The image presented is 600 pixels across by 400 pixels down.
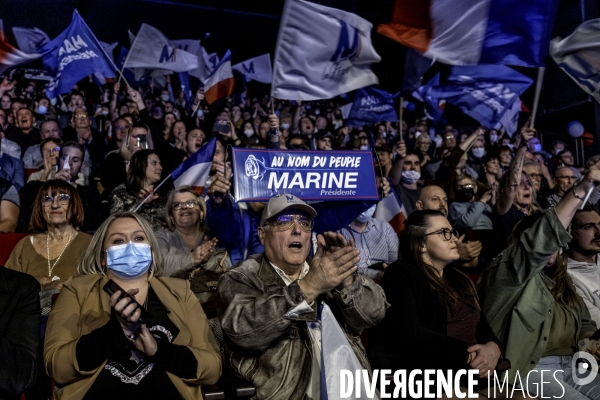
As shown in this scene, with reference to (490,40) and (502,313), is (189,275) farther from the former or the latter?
(490,40)

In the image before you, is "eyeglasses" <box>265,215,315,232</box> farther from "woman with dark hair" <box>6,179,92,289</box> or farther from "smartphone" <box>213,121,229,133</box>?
"smartphone" <box>213,121,229,133</box>

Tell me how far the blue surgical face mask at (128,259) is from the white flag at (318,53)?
3.14 metres

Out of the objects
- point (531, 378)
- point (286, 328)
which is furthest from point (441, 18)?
point (286, 328)

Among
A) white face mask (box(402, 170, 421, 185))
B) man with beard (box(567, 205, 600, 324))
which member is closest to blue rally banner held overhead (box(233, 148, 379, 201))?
man with beard (box(567, 205, 600, 324))

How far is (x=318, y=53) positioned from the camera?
6.89 meters

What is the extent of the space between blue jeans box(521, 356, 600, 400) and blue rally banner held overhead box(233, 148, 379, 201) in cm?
161

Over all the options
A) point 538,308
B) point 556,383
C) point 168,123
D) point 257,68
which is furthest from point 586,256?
point 257,68

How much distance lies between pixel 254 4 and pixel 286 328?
21.6m

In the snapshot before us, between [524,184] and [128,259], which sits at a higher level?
[524,184]

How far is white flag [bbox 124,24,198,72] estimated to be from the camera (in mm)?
→ 11289

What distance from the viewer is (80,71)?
8.82 meters

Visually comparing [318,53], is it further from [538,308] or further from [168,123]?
[168,123]

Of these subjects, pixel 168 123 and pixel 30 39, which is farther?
pixel 30 39

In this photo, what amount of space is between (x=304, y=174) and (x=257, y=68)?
1082 centimetres
